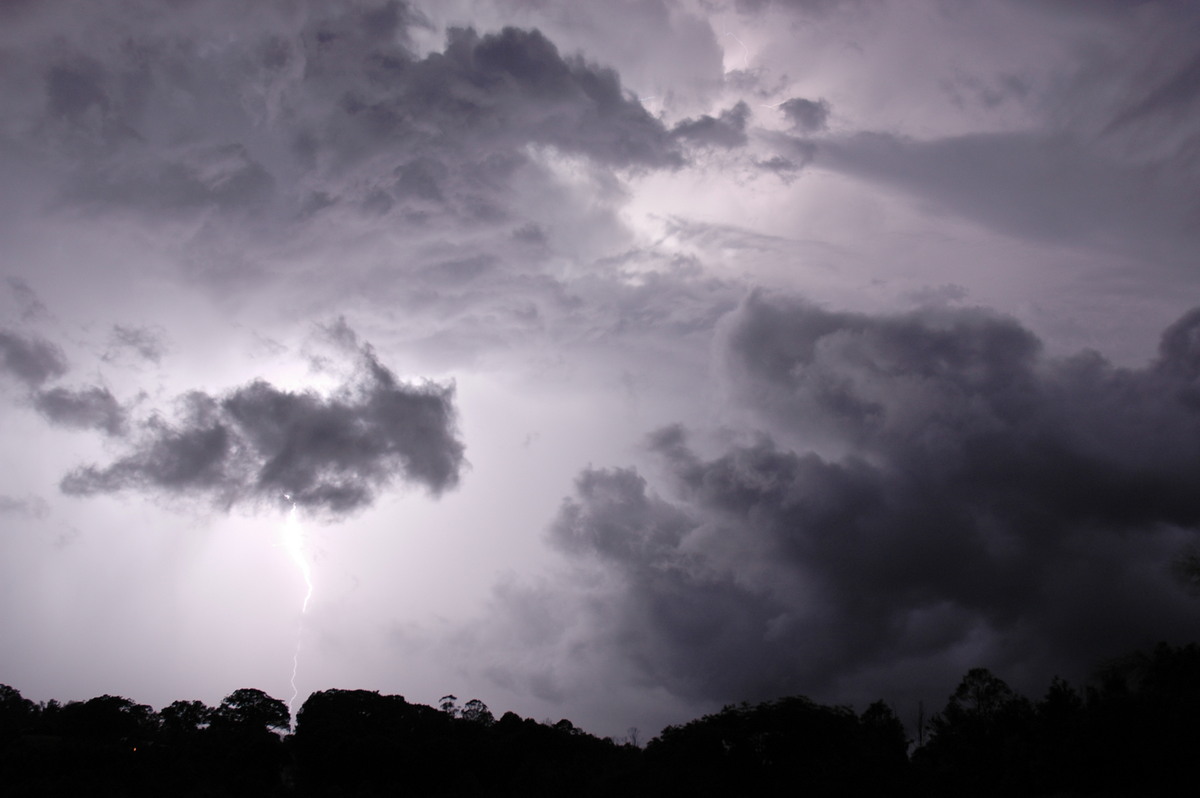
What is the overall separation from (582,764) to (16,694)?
10766 centimetres

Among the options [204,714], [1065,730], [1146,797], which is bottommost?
[1146,797]

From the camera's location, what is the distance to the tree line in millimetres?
41716

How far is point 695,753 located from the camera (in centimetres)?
5538

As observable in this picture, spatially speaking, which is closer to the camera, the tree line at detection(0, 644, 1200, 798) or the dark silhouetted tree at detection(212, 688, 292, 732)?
the tree line at detection(0, 644, 1200, 798)

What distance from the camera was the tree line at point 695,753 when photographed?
4172 cm

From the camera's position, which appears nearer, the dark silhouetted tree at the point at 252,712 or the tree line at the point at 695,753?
the tree line at the point at 695,753

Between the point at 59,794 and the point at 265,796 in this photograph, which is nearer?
the point at 59,794

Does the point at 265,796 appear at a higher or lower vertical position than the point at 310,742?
lower

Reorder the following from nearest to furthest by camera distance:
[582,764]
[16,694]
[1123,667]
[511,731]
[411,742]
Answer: [1123,667] < [582,764] < [411,742] < [511,731] < [16,694]

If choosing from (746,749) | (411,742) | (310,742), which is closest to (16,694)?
(310,742)

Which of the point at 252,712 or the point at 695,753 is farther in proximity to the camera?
the point at 252,712

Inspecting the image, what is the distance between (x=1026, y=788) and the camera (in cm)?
4459

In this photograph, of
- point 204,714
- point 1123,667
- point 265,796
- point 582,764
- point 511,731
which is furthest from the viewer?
Answer: point 204,714

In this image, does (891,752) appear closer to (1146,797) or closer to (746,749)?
(746,749)
